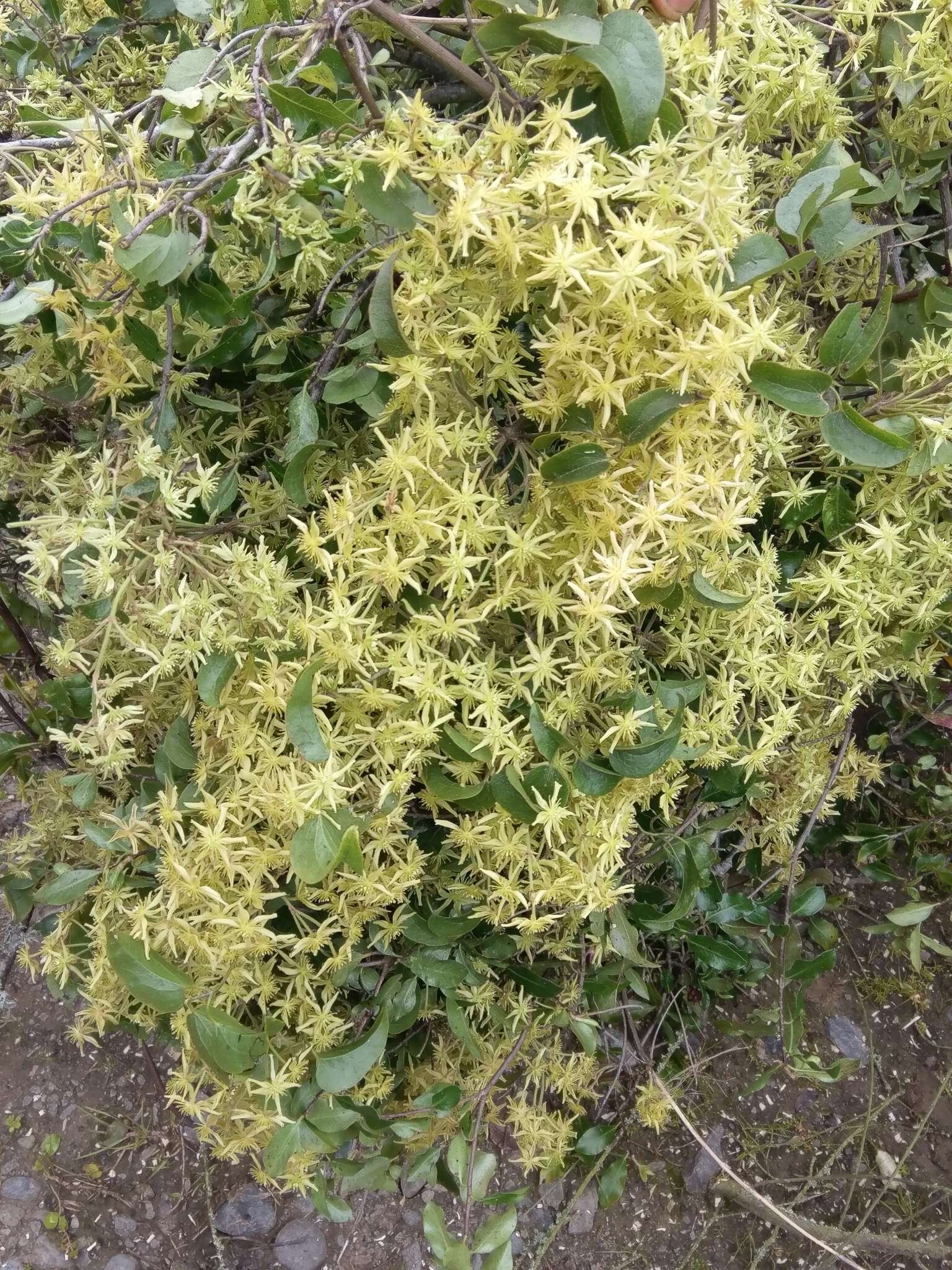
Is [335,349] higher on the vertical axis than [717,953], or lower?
higher

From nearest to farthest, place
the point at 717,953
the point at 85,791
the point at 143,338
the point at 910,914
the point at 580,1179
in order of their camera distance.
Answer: the point at 143,338, the point at 85,791, the point at 717,953, the point at 910,914, the point at 580,1179

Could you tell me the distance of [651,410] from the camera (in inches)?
20.2

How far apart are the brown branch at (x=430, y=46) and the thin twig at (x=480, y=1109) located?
A: 0.88 metres

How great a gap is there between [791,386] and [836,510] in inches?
7.9

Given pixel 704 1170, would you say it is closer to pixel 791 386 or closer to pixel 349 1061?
pixel 349 1061

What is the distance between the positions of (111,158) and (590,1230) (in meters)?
1.43

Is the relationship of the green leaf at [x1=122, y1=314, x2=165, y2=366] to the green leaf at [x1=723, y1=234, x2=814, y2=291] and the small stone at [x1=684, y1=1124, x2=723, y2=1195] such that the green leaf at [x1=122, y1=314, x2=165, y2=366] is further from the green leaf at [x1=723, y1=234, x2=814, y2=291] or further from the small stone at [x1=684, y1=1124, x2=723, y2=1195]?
the small stone at [x1=684, y1=1124, x2=723, y2=1195]

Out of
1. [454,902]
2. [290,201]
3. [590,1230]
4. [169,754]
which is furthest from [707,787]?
[590,1230]

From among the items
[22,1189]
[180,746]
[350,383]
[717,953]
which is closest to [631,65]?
[350,383]

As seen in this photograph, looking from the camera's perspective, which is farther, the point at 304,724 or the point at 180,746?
the point at 180,746

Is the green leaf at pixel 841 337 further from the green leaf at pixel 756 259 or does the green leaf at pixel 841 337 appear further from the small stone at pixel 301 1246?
the small stone at pixel 301 1246

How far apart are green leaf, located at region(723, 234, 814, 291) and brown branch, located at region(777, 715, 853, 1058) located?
601 millimetres

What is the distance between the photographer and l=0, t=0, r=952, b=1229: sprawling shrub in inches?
20.3

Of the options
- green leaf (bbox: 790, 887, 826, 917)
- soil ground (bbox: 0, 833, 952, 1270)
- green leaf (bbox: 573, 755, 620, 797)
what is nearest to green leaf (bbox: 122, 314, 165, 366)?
green leaf (bbox: 573, 755, 620, 797)
